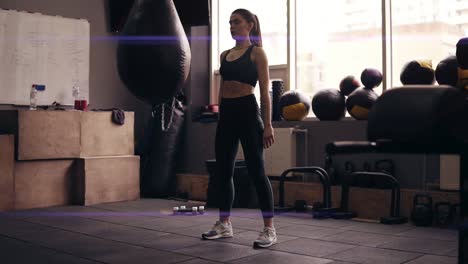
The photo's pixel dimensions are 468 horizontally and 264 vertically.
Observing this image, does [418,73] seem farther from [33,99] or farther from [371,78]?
[33,99]

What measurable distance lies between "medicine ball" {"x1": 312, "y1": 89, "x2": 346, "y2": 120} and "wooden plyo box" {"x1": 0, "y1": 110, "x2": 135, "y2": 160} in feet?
6.58

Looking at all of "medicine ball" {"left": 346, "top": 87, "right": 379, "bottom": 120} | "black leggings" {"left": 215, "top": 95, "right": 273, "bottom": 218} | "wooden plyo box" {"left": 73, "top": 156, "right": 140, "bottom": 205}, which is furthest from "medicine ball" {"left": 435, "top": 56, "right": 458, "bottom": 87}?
"wooden plyo box" {"left": 73, "top": 156, "right": 140, "bottom": 205}

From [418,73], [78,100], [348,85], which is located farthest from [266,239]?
[78,100]

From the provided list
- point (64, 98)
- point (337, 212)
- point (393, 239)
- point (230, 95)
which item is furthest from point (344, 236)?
point (64, 98)

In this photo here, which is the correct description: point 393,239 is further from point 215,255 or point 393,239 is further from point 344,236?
point 215,255

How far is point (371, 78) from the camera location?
458 centimetres

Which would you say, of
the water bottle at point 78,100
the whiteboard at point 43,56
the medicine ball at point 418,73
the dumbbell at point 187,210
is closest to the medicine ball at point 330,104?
the medicine ball at point 418,73

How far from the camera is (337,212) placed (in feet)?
15.0

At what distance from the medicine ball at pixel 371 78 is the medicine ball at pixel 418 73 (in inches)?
12.8

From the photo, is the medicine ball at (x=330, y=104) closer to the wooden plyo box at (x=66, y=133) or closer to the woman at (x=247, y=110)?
the woman at (x=247, y=110)

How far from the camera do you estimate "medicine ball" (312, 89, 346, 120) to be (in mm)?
4836

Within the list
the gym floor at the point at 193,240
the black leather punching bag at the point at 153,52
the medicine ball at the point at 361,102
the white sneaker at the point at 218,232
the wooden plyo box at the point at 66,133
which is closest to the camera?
the black leather punching bag at the point at 153,52

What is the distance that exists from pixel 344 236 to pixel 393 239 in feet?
1.04

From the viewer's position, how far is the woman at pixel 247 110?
329 cm
